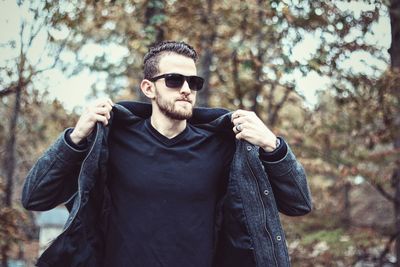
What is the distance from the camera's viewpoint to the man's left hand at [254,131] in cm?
298

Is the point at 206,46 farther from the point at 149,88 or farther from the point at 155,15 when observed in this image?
the point at 149,88

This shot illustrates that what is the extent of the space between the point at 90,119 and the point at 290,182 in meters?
1.37

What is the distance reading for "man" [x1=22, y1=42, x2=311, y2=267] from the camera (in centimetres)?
304

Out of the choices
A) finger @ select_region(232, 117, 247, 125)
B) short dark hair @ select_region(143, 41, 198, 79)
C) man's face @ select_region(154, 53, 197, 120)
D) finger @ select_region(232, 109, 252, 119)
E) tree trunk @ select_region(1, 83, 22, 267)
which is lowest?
tree trunk @ select_region(1, 83, 22, 267)

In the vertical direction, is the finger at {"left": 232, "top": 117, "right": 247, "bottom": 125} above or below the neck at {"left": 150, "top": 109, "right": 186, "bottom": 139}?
above

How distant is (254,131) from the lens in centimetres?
302

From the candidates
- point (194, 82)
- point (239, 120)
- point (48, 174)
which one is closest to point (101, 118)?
point (48, 174)

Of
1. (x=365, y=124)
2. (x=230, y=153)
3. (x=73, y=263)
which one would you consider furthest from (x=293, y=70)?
(x=73, y=263)

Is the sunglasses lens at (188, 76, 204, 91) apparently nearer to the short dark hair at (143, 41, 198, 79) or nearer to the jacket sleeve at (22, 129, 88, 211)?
the short dark hair at (143, 41, 198, 79)

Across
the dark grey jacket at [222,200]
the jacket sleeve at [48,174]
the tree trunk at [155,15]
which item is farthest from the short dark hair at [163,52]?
the tree trunk at [155,15]

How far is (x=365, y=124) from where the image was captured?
27.9ft

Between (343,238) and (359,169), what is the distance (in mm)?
1677

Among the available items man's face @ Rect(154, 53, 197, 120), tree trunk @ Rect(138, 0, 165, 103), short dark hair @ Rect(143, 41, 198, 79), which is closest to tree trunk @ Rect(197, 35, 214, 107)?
tree trunk @ Rect(138, 0, 165, 103)

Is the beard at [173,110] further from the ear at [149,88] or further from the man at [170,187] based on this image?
the ear at [149,88]
